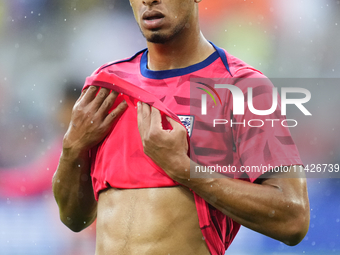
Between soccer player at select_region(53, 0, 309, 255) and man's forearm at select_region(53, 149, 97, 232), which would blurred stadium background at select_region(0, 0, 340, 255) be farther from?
soccer player at select_region(53, 0, 309, 255)

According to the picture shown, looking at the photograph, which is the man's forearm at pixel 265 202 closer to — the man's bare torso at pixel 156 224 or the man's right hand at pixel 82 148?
the man's bare torso at pixel 156 224

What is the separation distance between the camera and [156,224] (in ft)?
4.11

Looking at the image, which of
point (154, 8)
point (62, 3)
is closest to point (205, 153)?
point (154, 8)

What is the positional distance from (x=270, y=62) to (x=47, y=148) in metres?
2.30

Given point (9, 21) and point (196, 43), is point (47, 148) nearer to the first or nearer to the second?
point (9, 21)

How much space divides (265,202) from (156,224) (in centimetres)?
33

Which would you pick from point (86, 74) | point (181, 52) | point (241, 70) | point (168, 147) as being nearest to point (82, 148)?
point (168, 147)

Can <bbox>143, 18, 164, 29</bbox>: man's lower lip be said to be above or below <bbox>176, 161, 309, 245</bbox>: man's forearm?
above

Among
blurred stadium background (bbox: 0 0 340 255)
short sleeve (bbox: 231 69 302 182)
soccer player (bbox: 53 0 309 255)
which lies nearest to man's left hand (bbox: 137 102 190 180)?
soccer player (bbox: 53 0 309 255)

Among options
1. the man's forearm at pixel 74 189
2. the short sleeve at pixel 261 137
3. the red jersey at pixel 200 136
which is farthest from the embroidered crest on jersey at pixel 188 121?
the man's forearm at pixel 74 189

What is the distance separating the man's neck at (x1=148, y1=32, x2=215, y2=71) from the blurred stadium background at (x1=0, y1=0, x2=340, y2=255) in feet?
8.10

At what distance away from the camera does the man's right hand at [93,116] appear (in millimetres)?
1384

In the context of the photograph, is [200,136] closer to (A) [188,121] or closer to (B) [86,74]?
(A) [188,121]

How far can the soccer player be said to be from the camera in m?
1.20
